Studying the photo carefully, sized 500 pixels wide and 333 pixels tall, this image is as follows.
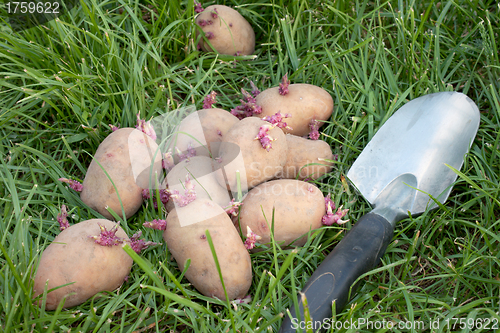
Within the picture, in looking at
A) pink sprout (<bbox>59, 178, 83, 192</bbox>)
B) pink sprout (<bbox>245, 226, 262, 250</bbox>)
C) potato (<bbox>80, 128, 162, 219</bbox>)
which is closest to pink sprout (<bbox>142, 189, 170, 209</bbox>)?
potato (<bbox>80, 128, 162, 219</bbox>)

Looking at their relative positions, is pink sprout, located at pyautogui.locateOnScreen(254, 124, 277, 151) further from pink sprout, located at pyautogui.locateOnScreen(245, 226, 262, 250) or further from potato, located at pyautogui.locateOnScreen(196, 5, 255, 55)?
potato, located at pyautogui.locateOnScreen(196, 5, 255, 55)

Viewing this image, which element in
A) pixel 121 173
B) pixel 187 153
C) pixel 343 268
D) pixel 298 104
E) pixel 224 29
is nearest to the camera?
pixel 343 268

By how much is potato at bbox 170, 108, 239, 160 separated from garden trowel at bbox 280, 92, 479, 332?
0.59 metres

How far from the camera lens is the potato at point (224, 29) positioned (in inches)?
82.7

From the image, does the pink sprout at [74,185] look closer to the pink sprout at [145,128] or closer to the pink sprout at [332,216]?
the pink sprout at [145,128]

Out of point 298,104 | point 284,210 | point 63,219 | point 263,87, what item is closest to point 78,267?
point 63,219

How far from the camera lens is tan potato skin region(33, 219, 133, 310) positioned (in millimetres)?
1330

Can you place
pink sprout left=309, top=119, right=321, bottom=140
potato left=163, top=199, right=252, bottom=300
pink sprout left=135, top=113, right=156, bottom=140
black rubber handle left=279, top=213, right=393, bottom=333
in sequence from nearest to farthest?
black rubber handle left=279, top=213, right=393, bottom=333
potato left=163, top=199, right=252, bottom=300
pink sprout left=135, top=113, right=156, bottom=140
pink sprout left=309, top=119, right=321, bottom=140

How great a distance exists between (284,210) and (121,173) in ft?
2.12

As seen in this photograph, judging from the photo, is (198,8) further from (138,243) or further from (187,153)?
(138,243)

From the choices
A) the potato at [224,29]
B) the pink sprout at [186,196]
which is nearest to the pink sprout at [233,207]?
the pink sprout at [186,196]

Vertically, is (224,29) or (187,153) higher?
(224,29)

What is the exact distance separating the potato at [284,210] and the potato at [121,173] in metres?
0.43

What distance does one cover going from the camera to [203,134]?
1.68m
